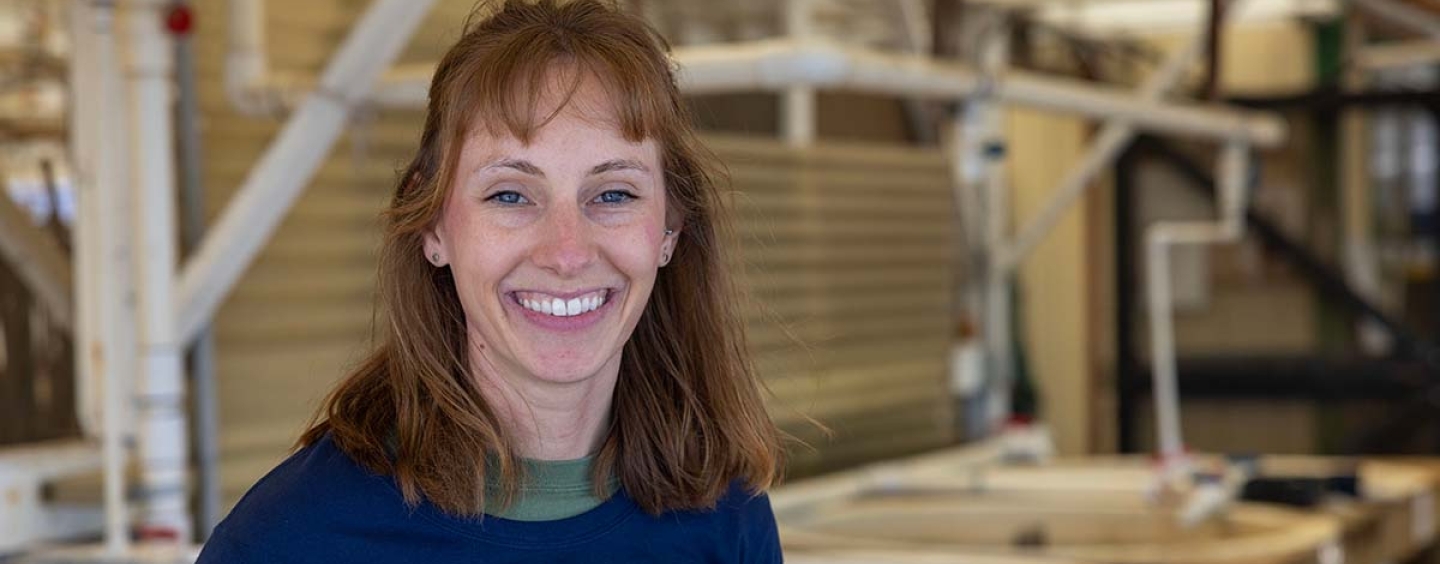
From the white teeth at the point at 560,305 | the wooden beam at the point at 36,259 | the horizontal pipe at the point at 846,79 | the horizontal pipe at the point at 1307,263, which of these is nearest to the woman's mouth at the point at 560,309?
the white teeth at the point at 560,305

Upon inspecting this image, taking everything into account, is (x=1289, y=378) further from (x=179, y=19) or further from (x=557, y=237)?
(x=557, y=237)

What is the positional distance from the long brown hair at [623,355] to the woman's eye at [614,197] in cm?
4

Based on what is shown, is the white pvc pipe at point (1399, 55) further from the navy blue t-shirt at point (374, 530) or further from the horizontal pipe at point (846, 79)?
the navy blue t-shirt at point (374, 530)

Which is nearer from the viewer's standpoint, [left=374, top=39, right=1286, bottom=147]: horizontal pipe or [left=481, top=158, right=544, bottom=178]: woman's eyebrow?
[left=481, top=158, right=544, bottom=178]: woman's eyebrow

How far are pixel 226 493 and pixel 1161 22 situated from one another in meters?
4.83

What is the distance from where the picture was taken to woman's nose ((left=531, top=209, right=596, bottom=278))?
1.34 meters

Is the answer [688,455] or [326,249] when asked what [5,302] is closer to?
[326,249]

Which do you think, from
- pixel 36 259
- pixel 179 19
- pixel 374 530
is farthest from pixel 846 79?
pixel 374 530

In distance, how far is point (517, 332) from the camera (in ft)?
4.56

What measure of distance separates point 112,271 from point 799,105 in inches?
96.9

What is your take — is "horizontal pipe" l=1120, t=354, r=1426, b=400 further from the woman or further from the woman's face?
the woman's face

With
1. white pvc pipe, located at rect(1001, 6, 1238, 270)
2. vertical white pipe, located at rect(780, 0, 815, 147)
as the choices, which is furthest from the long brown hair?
white pvc pipe, located at rect(1001, 6, 1238, 270)

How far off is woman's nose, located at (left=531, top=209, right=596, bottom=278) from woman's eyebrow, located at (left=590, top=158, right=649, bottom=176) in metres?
0.03

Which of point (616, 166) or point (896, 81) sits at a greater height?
point (896, 81)
